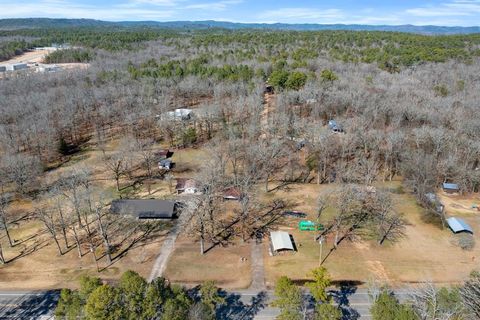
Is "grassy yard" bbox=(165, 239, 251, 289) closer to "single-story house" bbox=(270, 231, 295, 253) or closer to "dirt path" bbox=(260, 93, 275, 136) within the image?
"single-story house" bbox=(270, 231, 295, 253)

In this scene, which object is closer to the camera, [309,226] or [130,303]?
[130,303]

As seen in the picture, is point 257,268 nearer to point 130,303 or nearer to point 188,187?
point 130,303

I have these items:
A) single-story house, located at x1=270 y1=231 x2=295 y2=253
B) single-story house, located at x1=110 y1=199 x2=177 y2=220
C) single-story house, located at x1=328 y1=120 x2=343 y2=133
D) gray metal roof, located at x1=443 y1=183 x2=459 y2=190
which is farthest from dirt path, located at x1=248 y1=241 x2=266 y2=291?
single-story house, located at x1=328 y1=120 x2=343 y2=133

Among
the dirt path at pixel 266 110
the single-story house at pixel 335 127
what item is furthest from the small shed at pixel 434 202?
the dirt path at pixel 266 110

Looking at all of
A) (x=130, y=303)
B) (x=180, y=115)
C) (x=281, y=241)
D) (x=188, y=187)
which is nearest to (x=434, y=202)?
(x=281, y=241)

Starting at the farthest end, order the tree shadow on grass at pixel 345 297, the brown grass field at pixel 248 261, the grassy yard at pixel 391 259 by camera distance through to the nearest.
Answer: the grassy yard at pixel 391 259 → the brown grass field at pixel 248 261 → the tree shadow on grass at pixel 345 297

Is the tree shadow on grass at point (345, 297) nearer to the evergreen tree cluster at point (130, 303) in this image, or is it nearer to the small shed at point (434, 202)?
the evergreen tree cluster at point (130, 303)

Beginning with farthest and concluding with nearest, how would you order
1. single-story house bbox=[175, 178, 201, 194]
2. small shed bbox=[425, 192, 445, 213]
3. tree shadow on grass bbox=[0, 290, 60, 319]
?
single-story house bbox=[175, 178, 201, 194] < small shed bbox=[425, 192, 445, 213] < tree shadow on grass bbox=[0, 290, 60, 319]
